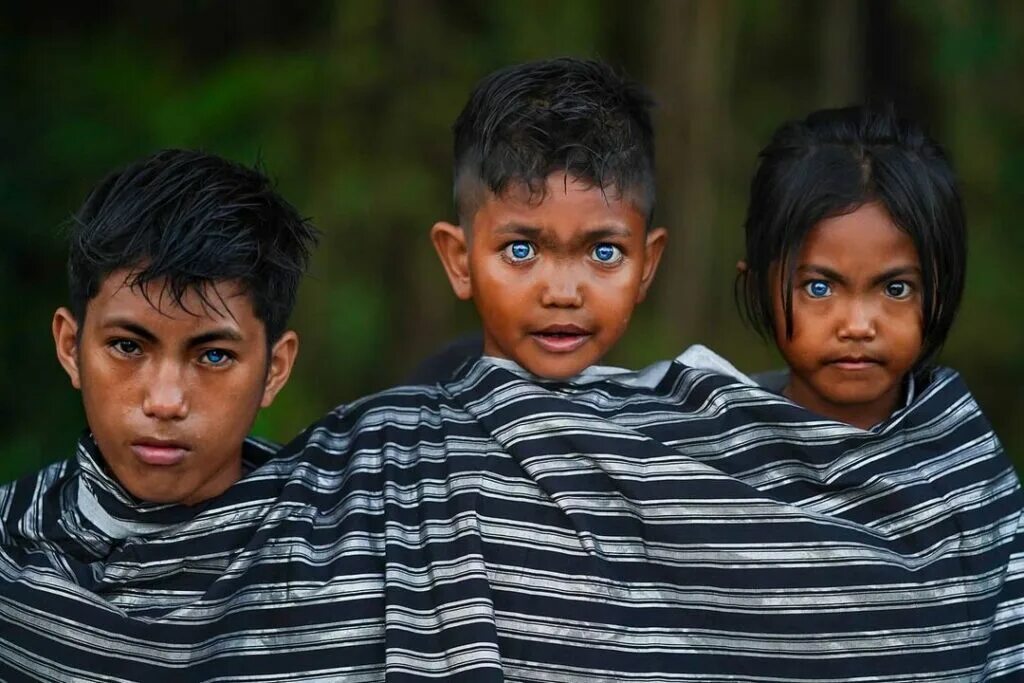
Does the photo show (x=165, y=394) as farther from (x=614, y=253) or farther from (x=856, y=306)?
(x=856, y=306)

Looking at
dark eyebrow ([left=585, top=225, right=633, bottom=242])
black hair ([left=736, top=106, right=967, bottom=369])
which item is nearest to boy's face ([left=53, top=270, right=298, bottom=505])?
dark eyebrow ([left=585, top=225, right=633, bottom=242])

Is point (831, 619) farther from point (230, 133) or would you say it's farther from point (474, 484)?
point (230, 133)

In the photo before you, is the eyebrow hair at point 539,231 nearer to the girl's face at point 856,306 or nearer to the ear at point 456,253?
the ear at point 456,253

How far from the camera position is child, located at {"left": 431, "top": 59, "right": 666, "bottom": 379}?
2.42 m

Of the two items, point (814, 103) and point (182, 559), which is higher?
point (814, 103)

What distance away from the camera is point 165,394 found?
2.20 metres

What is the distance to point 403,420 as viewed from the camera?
242cm

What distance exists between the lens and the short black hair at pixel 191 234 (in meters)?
2.23

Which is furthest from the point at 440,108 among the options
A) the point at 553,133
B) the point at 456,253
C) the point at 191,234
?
the point at 191,234

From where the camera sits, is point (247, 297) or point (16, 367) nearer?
point (247, 297)

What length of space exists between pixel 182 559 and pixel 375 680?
0.37 m

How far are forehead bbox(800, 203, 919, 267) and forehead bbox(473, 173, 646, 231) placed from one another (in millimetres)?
353

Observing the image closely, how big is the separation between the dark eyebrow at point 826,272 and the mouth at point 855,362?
14 cm

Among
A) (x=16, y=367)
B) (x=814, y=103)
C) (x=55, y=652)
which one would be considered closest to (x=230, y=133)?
(x=16, y=367)
